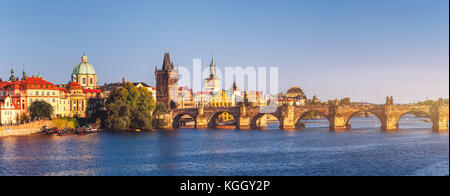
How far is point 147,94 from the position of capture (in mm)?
99688

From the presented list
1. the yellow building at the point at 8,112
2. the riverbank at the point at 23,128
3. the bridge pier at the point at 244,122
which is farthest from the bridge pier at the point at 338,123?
the yellow building at the point at 8,112

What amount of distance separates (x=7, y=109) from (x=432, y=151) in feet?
218

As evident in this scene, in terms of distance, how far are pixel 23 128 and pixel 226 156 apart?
4138 cm

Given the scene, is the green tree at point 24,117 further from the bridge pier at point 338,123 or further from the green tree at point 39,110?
the bridge pier at point 338,123

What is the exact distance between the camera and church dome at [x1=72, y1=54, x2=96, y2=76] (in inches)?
5295

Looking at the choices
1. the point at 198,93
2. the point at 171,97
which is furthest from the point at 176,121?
the point at 198,93

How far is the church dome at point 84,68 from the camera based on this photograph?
13450 cm

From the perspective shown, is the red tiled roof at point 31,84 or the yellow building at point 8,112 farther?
the red tiled roof at point 31,84

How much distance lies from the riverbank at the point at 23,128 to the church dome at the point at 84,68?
151 feet

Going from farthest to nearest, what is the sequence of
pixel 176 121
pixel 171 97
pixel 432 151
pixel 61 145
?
1. pixel 171 97
2. pixel 176 121
3. pixel 61 145
4. pixel 432 151

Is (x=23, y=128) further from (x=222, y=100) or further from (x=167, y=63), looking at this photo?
(x=222, y=100)

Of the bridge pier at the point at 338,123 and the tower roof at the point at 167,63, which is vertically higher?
the tower roof at the point at 167,63
